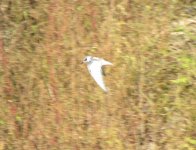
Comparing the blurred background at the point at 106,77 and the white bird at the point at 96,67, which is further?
the blurred background at the point at 106,77

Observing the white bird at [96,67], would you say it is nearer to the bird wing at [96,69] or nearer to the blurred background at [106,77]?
the bird wing at [96,69]

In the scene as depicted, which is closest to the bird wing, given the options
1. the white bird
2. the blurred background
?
the white bird

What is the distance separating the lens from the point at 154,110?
281 cm

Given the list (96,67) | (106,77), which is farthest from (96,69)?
(106,77)

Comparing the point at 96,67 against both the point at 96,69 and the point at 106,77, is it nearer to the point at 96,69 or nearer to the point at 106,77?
the point at 96,69

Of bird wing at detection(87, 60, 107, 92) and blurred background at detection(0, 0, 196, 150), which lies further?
blurred background at detection(0, 0, 196, 150)

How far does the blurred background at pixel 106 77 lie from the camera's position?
9.05 feet

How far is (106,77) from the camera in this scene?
9.36 ft

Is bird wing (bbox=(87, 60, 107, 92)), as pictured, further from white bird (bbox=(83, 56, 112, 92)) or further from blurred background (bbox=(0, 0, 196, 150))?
blurred background (bbox=(0, 0, 196, 150))

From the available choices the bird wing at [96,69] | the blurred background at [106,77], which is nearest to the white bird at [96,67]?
the bird wing at [96,69]

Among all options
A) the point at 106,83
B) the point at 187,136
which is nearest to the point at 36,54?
the point at 106,83

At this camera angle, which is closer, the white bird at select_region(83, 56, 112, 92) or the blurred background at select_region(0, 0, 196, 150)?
the white bird at select_region(83, 56, 112, 92)

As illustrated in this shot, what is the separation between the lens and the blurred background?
2.76 meters

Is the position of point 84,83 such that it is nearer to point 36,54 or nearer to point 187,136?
point 36,54
